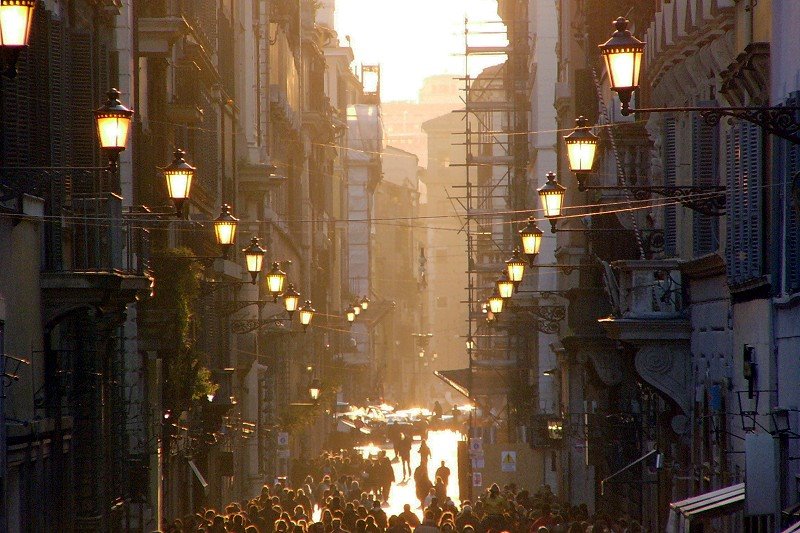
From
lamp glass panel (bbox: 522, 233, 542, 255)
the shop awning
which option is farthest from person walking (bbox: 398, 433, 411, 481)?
the shop awning

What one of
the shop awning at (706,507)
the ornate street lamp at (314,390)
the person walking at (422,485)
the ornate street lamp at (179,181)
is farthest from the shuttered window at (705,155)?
the ornate street lamp at (314,390)

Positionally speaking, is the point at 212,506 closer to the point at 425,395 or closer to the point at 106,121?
the point at 106,121

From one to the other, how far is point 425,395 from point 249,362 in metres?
122

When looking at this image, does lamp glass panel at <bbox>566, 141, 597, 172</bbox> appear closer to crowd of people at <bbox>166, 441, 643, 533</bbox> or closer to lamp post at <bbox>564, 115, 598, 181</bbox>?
lamp post at <bbox>564, 115, 598, 181</bbox>

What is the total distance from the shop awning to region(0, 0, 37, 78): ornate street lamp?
895 cm

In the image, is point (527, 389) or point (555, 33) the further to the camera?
point (527, 389)

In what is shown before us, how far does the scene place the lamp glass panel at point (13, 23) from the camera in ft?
35.0

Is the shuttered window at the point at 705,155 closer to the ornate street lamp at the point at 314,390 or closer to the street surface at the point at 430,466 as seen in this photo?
the street surface at the point at 430,466

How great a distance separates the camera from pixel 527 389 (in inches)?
2301

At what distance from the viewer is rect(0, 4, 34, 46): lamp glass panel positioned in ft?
35.0

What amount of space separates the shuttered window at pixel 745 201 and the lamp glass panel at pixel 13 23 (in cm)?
961

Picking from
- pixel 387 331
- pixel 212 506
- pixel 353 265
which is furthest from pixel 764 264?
pixel 387 331

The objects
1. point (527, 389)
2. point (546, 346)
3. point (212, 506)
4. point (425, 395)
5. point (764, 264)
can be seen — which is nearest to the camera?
point (764, 264)

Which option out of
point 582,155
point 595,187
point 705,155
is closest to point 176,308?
point 705,155
